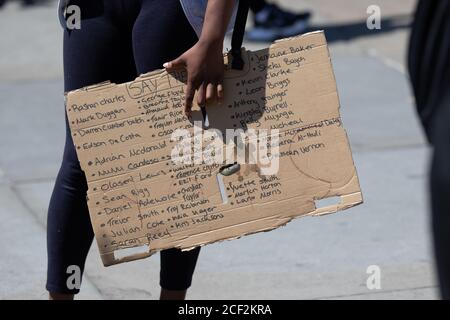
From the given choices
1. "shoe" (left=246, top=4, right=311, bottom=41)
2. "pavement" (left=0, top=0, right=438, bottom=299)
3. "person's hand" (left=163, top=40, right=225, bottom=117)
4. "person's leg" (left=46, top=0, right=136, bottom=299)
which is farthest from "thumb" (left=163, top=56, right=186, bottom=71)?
"shoe" (left=246, top=4, right=311, bottom=41)

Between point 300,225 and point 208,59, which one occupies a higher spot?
point 208,59

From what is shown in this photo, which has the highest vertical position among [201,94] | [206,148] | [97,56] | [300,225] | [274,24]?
[97,56]

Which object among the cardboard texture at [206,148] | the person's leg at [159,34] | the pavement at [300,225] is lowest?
the pavement at [300,225]

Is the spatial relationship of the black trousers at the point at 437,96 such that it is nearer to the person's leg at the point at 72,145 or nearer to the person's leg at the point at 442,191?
the person's leg at the point at 442,191

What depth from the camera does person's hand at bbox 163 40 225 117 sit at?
279 cm

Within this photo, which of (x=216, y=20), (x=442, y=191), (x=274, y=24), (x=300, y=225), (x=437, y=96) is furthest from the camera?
(x=274, y=24)

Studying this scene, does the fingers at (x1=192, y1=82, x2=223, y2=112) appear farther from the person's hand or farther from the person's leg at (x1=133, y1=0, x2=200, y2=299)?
the person's leg at (x1=133, y1=0, x2=200, y2=299)

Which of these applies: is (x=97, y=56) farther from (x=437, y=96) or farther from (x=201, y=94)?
(x=437, y=96)

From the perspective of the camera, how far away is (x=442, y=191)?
166 cm

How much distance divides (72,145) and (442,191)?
1602 mm

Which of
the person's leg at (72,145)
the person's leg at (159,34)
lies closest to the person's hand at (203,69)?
the person's leg at (159,34)

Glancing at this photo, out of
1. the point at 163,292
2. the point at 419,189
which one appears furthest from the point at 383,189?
the point at 163,292

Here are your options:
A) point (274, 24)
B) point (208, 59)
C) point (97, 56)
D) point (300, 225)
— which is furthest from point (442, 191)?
point (274, 24)

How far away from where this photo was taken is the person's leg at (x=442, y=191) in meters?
1.66
